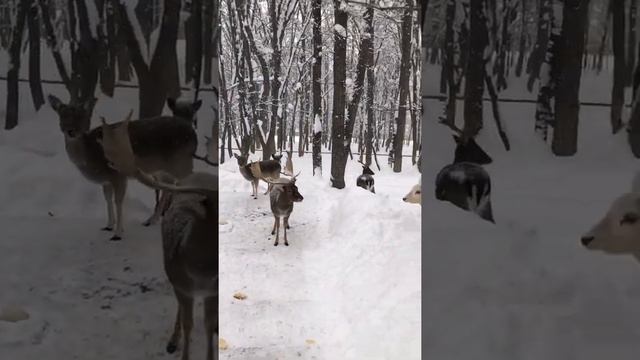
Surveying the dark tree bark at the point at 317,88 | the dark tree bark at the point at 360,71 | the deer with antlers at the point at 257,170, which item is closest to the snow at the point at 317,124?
the dark tree bark at the point at 317,88

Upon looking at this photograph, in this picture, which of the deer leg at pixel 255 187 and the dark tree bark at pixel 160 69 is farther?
the deer leg at pixel 255 187

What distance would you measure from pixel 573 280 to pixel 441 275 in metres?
0.37

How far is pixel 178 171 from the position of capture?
1434mm

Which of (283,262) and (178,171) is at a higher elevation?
(178,171)

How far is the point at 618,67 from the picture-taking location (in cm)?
144

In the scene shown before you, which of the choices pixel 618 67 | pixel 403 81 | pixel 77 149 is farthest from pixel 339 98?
pixel 77 149

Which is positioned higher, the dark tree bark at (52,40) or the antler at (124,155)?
the dark tree bark at (52,40)

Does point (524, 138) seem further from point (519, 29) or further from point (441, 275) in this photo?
point (441, 275)

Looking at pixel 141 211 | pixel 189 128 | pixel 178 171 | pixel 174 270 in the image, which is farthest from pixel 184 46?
pixel 174 270

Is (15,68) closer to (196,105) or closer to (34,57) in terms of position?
(34,57)

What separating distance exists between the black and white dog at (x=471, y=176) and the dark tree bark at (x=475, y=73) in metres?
0.05

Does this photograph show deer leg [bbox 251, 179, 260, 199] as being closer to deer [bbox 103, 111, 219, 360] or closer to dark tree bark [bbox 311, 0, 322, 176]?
dark tree bark [bbox 311, 0, 322, 176]

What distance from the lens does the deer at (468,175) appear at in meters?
1.44

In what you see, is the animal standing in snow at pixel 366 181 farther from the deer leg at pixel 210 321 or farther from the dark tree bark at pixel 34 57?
the dark tree bark at pixel 34 57
